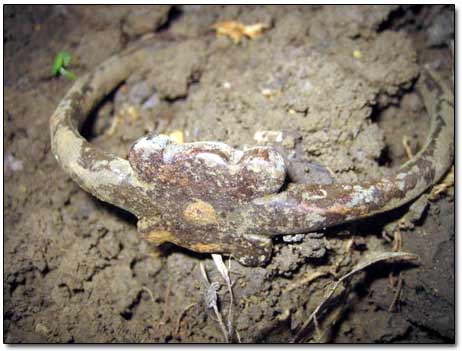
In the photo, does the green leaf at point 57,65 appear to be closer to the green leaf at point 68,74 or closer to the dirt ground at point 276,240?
the green leaf at point 68,74

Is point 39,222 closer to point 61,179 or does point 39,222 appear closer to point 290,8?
point 61,179

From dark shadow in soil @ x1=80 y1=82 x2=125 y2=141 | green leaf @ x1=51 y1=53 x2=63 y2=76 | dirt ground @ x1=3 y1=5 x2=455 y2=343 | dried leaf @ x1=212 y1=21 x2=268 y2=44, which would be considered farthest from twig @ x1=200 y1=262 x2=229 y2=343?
green leaf @ x1=51 y1=53 x2=63 y2=76

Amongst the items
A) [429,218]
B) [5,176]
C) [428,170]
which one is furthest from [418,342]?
[5,176]

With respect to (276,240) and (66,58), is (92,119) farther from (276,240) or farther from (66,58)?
(276,240)

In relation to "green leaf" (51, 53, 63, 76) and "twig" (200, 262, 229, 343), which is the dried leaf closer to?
"green leaf" (51, 53, 63, 76)

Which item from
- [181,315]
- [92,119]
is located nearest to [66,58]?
[92,119]

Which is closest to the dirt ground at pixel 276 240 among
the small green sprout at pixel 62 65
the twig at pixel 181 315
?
the twig at pixel 181 315

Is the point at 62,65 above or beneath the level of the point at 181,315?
above
